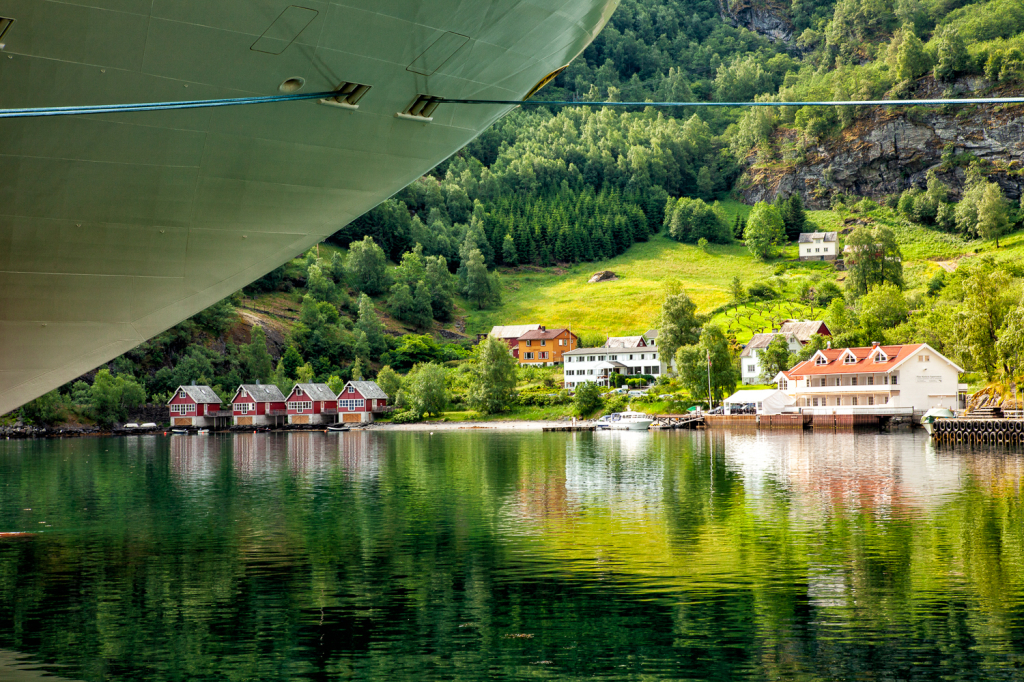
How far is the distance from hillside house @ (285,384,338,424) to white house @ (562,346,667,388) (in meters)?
27.8

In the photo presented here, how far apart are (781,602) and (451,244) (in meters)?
165

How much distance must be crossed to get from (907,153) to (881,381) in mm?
122197

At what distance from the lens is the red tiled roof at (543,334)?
12425 cm

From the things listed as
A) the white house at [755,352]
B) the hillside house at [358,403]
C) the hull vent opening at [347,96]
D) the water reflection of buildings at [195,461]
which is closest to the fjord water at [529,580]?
the hull vent opening at [347,96]

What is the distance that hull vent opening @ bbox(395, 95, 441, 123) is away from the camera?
10.9 m

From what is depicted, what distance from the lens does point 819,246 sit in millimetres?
A: 148750

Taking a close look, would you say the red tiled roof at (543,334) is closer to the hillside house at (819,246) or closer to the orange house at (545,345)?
the orange house at (545,345)

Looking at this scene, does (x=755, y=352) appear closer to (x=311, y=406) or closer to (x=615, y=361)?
(x=615, y=361)

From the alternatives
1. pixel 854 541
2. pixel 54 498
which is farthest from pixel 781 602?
pixel 54 498

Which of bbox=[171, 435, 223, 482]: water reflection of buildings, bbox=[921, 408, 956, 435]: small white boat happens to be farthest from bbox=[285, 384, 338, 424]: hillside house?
bbox=[921, 408, 956, 435]: small white boat

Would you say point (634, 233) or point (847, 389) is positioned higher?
point (634, 233)

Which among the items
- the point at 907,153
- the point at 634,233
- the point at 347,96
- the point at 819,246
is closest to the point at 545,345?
the point at 819,246

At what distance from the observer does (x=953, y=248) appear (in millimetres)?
144875

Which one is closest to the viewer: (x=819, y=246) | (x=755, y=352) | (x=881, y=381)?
(x=881, y=381)
